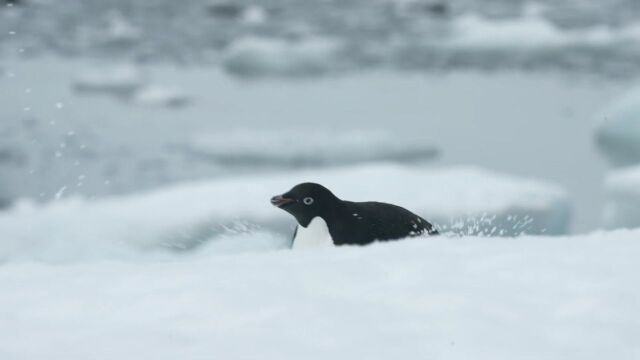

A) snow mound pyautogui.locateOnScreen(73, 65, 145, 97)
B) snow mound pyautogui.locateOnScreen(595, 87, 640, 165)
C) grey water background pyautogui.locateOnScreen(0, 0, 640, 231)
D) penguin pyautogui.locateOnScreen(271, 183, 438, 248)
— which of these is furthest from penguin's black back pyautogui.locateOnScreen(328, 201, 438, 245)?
snow mound pyautogui.locateOnScreen(73, 65, 145, 97)

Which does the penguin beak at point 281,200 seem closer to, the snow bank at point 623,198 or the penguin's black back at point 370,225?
the penguin's black back at point 370,225

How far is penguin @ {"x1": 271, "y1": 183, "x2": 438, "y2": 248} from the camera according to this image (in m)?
2.29

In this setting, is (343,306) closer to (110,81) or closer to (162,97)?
(162,97)

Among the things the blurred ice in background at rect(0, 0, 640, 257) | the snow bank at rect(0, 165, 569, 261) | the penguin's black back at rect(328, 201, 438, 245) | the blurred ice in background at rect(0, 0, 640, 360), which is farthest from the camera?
the blurred ice in background at rect(0, 0, 640, 257)

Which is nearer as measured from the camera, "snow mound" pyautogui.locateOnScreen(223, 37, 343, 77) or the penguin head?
the penguin head

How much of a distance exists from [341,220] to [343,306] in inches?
44.4

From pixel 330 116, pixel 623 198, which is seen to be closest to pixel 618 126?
pixel 623 198

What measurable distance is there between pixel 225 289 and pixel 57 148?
323 cm

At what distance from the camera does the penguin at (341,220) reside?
2.29 metres

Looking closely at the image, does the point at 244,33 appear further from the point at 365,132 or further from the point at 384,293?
the point at 384,293

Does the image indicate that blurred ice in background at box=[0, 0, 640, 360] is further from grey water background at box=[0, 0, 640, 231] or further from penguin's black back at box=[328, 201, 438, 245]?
penguin's black back at box=[328, 201, 438, 245]

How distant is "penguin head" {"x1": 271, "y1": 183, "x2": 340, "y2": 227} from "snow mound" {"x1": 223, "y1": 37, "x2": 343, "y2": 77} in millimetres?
2082

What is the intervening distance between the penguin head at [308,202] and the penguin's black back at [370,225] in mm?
38

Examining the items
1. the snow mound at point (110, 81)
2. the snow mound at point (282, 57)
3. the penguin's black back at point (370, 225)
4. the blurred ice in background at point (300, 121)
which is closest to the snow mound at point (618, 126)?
the blurred ice in background at point (300, 121)
